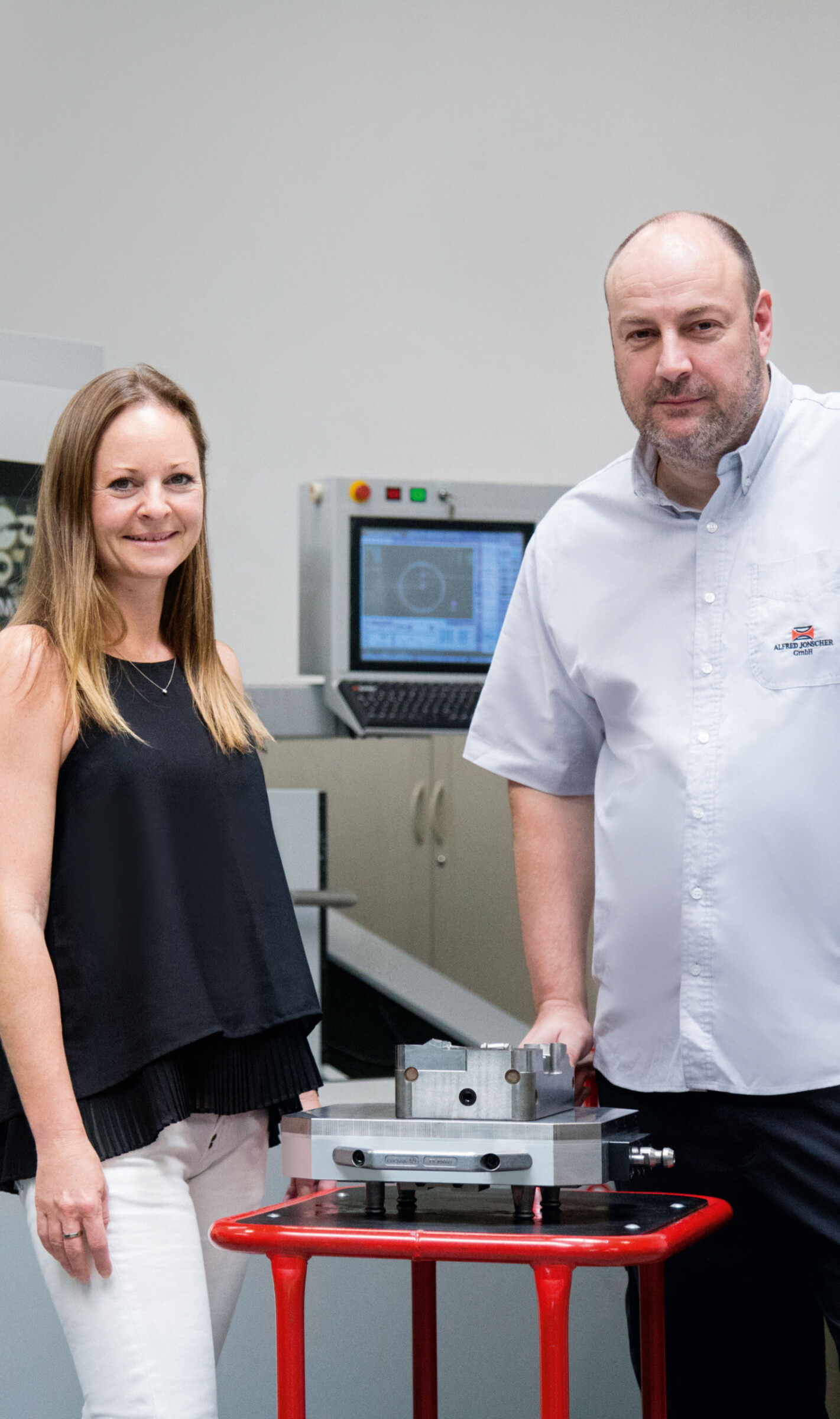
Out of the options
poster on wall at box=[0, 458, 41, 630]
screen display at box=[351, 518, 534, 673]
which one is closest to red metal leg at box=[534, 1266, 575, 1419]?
poster on wall at box=[0, 458, 41, 630]

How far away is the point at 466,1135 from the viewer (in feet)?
3.60

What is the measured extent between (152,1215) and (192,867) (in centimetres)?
29

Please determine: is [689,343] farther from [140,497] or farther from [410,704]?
[410,704]

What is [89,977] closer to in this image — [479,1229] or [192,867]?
[192,867]

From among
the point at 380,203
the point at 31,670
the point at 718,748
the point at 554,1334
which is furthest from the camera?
the point at 380,203

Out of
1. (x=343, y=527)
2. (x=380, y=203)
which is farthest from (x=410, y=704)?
(x=380, y=203)

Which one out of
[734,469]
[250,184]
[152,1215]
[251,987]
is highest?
[250,184]

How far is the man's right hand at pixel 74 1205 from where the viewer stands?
1184 millimetres

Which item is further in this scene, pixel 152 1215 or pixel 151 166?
pixel 151 166

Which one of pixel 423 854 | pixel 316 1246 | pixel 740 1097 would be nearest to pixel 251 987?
pixel 316 1246

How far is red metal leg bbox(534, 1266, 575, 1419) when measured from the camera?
102 centimetres

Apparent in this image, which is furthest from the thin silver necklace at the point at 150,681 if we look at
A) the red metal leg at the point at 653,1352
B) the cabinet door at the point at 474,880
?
the cabinet door at the point at 474,880

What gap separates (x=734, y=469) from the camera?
140 cm

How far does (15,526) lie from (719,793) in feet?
3.75
